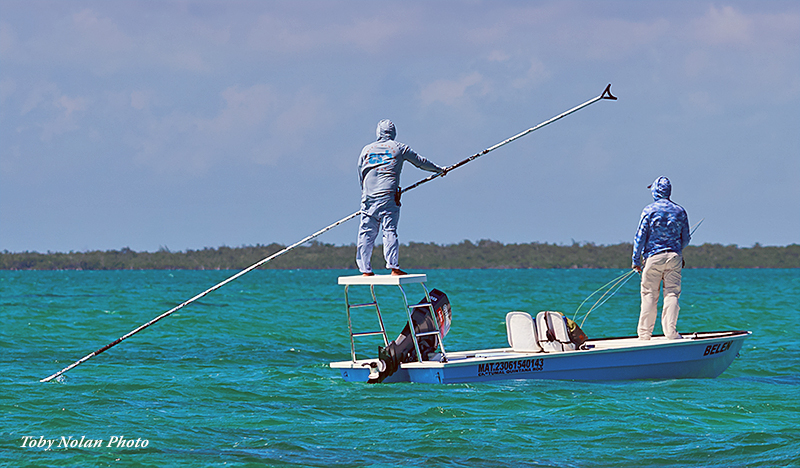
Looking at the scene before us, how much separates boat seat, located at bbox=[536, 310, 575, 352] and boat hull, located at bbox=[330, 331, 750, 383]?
0.30 meters

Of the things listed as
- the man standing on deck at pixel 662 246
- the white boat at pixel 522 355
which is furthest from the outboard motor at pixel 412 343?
the man standing on deck at pixel 662 246

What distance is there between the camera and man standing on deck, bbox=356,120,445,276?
1148 cm

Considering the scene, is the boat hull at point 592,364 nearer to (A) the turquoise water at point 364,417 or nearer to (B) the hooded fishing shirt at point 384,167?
(A) the turquoise water at point 364,417

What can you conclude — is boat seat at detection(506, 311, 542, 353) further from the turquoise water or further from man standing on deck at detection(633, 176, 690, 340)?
man standing on deck at detection(633, 176, 690, 340)

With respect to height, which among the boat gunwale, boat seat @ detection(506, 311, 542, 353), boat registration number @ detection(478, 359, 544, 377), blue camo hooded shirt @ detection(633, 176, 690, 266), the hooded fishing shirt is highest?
the hooded fishing shirt

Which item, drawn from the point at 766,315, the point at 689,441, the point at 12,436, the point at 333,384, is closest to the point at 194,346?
the point at 333,384

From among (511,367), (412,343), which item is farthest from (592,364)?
(412,343)

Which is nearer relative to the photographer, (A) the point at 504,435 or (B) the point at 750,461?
(B) the point at 750,461

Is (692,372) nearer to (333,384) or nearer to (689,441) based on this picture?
(689,441)

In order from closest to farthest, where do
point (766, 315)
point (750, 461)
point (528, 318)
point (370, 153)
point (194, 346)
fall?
point (750, 461) < point (370, 153) < point (528, 318) < point (194, 346) < point (766, 315)

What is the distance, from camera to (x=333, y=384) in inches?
508

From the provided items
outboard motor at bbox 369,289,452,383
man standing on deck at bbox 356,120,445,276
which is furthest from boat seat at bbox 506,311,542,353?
man standing on deck at bbox 356,120,445,276

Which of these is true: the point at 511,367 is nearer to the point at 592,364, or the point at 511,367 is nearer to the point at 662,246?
the point at 592,364

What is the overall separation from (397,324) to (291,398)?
19066mm
